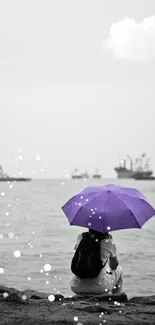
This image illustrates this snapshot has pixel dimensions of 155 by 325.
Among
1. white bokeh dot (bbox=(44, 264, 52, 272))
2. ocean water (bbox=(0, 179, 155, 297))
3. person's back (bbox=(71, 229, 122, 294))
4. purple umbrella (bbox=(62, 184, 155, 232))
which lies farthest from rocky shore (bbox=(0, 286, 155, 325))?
white bokeh dot (bbox=(44, 264, 52, 272))

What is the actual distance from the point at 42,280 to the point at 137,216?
7.77 meters

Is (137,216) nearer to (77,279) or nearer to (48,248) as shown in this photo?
(77,279)

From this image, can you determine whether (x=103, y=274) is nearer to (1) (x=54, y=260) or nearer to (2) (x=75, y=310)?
(2) (x=75, y=310)

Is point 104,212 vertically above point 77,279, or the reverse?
point 104,212

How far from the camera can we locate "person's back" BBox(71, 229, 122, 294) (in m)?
7.29

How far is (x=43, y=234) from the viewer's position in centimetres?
2972

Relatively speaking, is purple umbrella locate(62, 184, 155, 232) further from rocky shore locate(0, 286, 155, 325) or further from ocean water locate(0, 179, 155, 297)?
ocean water locate(0, 179, 155, 297)

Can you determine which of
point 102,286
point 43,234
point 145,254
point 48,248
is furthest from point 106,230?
point 43,234

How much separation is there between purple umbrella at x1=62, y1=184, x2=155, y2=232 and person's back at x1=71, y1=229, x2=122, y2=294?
0.17 metres

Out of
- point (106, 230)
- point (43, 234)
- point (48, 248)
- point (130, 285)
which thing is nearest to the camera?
point (106, 230)

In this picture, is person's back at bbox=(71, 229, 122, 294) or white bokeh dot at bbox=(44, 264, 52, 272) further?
white bokeh dot at bbox=(44, 264, 52, 272)

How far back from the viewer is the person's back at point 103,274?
7.29 m

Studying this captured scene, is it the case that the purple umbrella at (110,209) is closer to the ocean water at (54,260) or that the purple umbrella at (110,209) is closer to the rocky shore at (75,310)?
the rocky shore at (75,310)

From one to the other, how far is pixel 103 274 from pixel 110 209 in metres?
0.91
